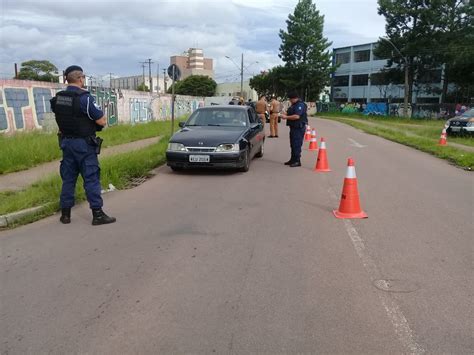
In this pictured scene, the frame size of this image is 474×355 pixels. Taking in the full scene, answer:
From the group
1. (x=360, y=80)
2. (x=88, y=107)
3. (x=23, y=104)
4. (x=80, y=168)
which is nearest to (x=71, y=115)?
(x=88, y=107)

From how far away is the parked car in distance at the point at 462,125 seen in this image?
20.0 m

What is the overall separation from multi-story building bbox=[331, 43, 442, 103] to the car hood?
65.5m

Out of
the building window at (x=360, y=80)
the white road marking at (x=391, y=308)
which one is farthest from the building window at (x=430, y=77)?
the white road marking at (x=391, y=308)

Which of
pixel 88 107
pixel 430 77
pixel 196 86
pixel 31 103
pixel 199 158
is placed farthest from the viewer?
pixel 196 86

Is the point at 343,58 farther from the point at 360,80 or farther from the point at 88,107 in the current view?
the point at 88,107

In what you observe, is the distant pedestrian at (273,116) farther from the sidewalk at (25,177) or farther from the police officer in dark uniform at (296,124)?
the sidewalk at (25,177)

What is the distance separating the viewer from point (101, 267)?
4.56 meters

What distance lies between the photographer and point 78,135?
5.85m

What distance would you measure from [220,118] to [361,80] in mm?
74381

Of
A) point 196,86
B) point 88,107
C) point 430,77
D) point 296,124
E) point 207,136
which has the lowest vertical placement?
point 207,136

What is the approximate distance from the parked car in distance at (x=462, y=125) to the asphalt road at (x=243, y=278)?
14.2 meters

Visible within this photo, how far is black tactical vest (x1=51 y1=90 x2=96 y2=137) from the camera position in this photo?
5.71 meters

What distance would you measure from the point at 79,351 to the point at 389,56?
5598 cm

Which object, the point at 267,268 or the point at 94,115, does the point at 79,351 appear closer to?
the point at 267,268
